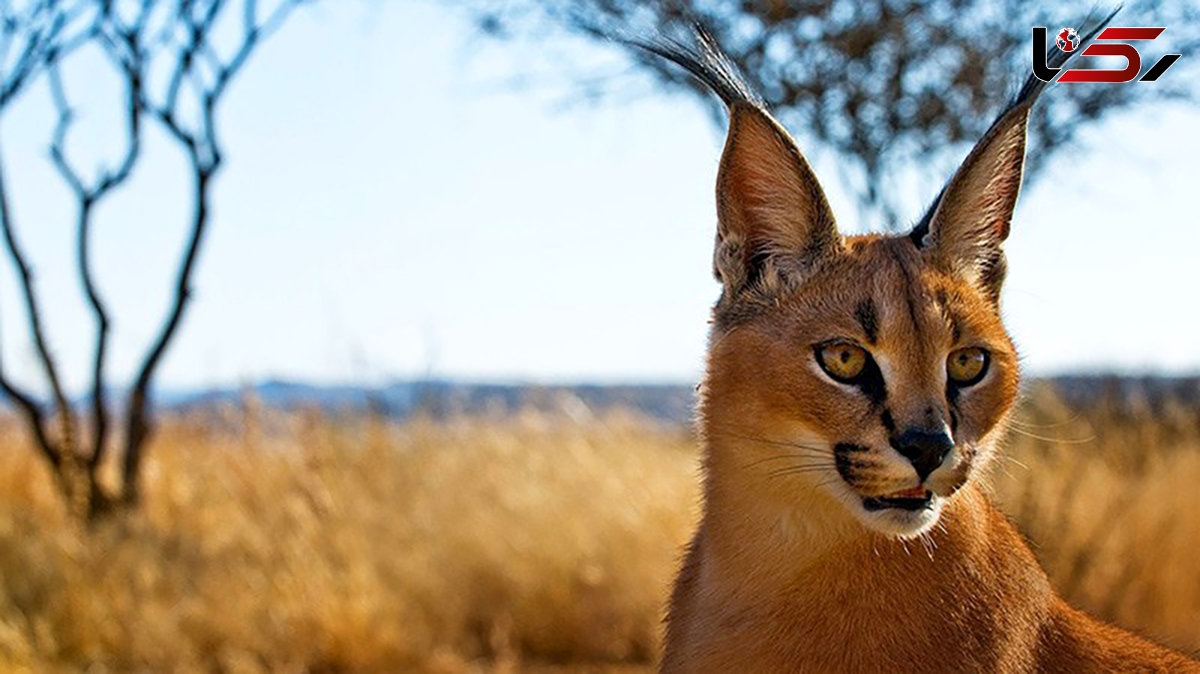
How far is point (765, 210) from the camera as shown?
2971 millimetres

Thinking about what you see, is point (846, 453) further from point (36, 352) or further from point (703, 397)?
point (36, 352)

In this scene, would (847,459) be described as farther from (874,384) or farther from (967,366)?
(967,366)

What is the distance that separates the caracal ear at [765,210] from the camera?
2.90 meters

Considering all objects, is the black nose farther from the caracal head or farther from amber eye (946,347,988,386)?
amber eye (946,347,988,386)

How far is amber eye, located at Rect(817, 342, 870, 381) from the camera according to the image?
270 centimetres

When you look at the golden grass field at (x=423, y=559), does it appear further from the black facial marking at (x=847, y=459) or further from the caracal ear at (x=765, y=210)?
the black facial marking at (x=847, y=459)

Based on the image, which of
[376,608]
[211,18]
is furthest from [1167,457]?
[211,18]

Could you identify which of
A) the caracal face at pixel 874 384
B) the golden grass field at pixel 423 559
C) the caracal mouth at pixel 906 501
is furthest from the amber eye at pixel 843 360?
the golden grass field at pixel 423 559

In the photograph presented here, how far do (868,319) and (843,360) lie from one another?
9 centimetres

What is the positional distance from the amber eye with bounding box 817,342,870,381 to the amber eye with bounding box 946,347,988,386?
0.18m

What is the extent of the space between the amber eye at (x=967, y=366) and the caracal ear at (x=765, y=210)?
0.33 metres

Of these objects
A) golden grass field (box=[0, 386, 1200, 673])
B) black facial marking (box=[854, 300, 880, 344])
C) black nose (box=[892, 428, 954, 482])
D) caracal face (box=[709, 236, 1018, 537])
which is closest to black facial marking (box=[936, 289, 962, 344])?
caracal face (box=[709, 236, 1018, 537])

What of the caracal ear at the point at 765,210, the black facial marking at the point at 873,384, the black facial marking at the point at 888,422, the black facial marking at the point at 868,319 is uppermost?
the caracal ear at the point at 765,210

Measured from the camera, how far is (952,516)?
290 cm
